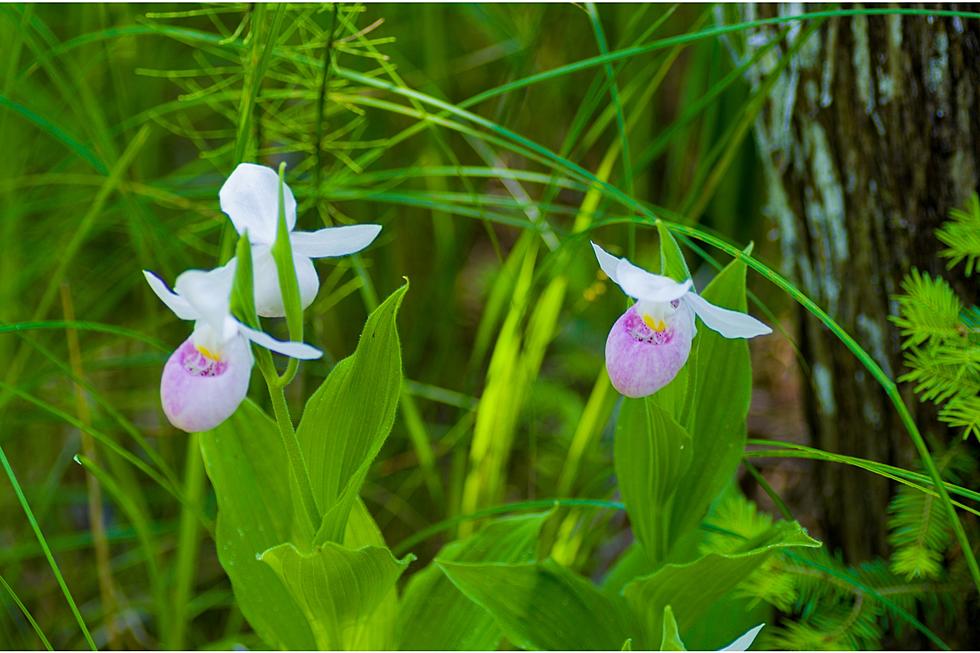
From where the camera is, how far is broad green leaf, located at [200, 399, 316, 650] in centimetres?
92

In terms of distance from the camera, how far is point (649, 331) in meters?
0.74

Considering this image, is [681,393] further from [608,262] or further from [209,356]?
[209,356]

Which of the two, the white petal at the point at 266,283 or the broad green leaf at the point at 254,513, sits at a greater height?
the white petal at the point at 266,283

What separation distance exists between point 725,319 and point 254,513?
1.77 ft

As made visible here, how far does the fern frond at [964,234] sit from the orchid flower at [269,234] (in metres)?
0.64

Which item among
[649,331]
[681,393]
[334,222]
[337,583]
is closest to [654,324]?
[649,331]

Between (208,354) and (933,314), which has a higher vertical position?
(208,354)

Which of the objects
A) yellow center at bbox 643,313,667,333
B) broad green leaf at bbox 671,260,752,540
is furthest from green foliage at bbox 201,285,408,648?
broad green leaf at bbox 671,260,752,540

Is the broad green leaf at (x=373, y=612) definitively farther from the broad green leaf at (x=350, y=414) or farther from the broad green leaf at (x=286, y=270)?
the broad green leaf at (x=286, y=270)

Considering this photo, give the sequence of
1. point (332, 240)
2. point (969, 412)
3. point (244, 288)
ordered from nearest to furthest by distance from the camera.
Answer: point (244, 288)
point (332, 240)
point (969, 412)

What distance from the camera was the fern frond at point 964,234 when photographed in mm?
925

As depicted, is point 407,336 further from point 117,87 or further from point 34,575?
point 34,575

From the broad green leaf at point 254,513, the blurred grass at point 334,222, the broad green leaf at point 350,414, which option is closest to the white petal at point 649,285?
the broad green leaf at point 350,414

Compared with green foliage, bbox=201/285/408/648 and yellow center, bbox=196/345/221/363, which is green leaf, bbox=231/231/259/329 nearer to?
yellow center, bbox=196/345/221/363
